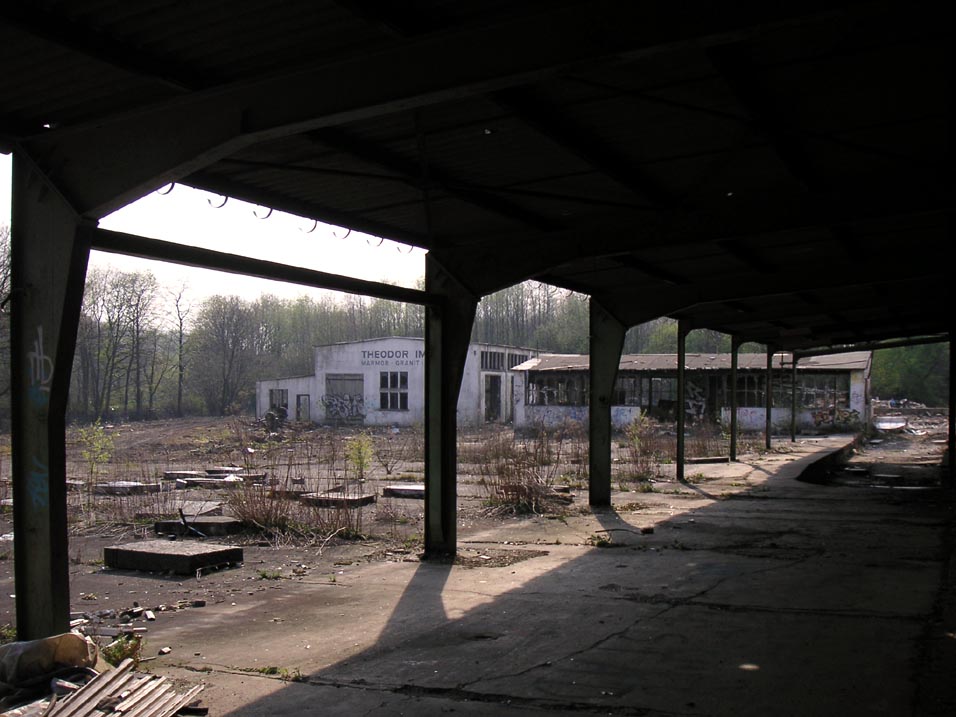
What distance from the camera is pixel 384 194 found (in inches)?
324

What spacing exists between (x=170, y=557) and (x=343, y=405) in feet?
137

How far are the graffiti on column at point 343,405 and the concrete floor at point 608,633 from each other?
39.8 meters

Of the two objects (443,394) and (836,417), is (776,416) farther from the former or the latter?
(443,394)

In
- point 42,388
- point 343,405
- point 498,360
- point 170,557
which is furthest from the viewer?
point 498,360

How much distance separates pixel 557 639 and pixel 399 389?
43.3m

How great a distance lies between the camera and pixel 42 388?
5.24 metres

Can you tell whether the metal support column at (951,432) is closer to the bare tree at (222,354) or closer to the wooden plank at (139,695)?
the wooden plank at (139,695)

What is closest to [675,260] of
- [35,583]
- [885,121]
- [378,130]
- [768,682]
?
[885,121]

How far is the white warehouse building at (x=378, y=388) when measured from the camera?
48750 millimetres

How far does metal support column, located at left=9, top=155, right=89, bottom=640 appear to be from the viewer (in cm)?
519

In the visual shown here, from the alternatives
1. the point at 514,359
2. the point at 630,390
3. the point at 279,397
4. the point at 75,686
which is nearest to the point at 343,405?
the point at 279,397

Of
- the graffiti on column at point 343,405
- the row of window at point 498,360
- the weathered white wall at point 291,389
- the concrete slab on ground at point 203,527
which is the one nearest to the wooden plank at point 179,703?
the concrete slab on ground at point 203,527

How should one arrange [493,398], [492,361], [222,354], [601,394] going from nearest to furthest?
[601,394] < [492,361] < [493,398] < [222,354]

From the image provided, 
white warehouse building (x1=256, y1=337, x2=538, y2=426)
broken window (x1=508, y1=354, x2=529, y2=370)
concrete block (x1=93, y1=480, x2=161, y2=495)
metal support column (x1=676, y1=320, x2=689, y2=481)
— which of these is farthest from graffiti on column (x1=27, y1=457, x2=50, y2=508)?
broken window (x1=508, y1=354, x2=529, y2=370)
